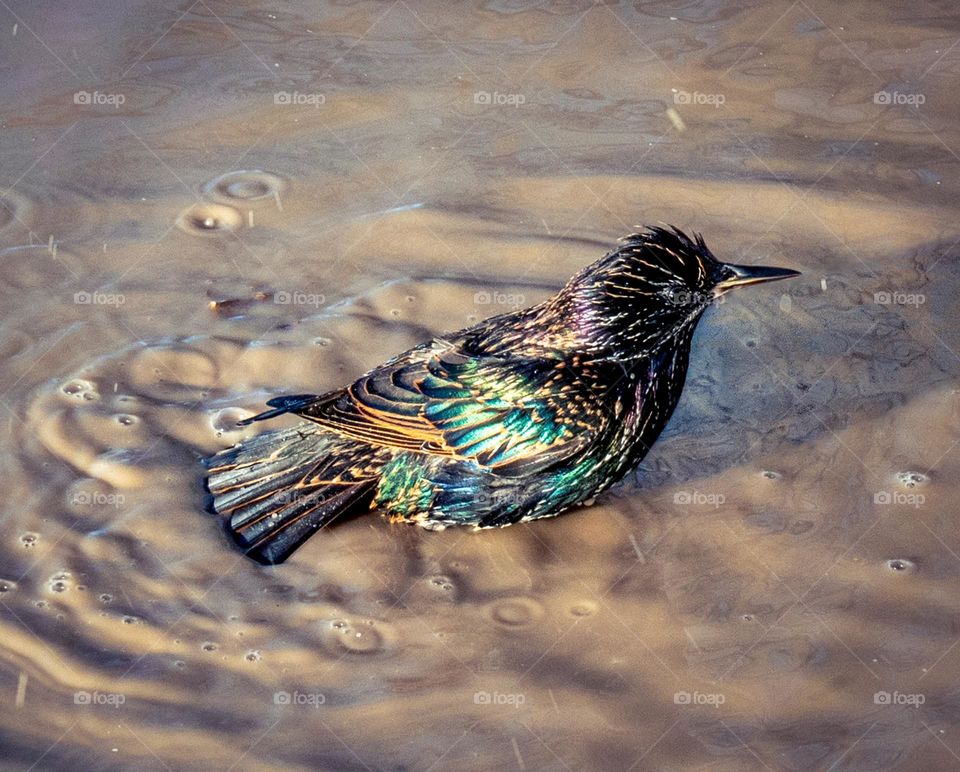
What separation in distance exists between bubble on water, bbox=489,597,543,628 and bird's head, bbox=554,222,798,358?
1.04 m

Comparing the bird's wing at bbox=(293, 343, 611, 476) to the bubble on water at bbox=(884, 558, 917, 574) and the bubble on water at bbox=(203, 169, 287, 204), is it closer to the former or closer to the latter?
the bubble on water at bbox=(884, 558, 917, 574)

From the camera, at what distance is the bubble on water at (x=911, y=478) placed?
5281 millimetres

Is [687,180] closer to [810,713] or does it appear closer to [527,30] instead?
[527,30]

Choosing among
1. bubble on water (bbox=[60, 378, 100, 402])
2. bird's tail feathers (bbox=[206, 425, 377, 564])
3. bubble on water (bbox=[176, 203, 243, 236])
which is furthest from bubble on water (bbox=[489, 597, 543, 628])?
bubble on water (bbox=[176, 203, 243, 236])

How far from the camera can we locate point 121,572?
4891mm

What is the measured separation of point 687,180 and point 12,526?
159 inches

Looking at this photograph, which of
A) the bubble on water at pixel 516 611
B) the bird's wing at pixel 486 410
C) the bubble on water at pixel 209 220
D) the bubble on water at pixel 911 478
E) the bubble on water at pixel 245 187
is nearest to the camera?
the bubble on water at pixel 516 611

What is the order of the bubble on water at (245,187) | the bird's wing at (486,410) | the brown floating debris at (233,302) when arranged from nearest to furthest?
the bird's wing at (486,410) → the brown floating debris at (233,302) → the bubble on water at (245,187)

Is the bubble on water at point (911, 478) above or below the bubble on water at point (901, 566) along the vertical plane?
above

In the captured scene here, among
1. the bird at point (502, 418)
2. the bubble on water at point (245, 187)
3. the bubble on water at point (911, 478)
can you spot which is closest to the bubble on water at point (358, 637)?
the bird at point (502, 418)

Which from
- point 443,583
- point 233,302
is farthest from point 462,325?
point 443,583

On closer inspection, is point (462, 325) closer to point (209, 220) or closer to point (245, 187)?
point (209, 220)

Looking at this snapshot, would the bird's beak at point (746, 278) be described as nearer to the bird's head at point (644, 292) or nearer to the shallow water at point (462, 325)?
the bird's head at point (644, 292)

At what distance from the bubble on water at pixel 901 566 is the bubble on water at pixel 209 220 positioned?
380 cm
